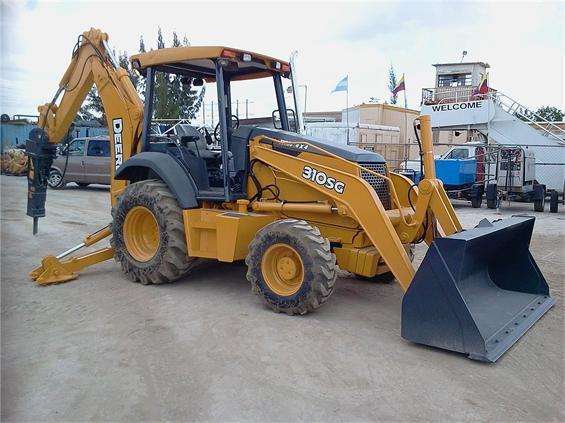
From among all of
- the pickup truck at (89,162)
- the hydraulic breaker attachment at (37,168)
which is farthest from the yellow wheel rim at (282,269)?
the pickup truck at (89,162)

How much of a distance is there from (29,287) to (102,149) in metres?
11.8

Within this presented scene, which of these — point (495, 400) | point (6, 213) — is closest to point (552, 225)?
point (495, 400)

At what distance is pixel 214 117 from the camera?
21.1 feet

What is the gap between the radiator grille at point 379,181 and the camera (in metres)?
5.75

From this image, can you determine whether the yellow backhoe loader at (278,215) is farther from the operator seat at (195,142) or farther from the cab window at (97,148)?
the cab window at (97,148)

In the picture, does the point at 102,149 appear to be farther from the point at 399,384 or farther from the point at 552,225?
the point at 399,384

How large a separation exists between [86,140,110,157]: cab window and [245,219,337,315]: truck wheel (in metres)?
13.2

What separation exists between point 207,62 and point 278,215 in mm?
2032

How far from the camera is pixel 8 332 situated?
4836 mm

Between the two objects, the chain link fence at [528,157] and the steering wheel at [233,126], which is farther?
the chain link fence at [528,157]

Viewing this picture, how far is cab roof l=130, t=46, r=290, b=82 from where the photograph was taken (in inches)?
237

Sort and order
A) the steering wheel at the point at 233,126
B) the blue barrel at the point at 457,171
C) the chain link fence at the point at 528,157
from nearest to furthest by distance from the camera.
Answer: the steering wheel at the point at 233,126 < the chain link fence at the point at 528,157 < the blue barrel at the point at 457,171

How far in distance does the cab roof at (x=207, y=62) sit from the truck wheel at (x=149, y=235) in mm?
1426

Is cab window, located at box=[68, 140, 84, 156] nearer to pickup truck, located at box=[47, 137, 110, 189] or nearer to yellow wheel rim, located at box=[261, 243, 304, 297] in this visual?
pickup truck, located at box=[47, 137, 110, 189]
